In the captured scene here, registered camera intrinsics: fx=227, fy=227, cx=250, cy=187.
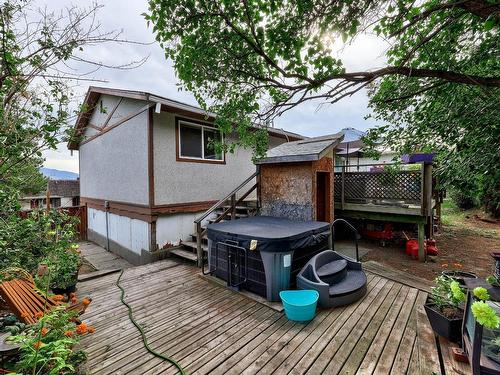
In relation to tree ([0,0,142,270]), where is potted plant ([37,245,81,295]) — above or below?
below

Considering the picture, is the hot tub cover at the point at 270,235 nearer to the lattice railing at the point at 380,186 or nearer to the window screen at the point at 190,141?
the window screen at the point at 190,141

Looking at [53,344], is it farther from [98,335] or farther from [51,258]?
[51,258]

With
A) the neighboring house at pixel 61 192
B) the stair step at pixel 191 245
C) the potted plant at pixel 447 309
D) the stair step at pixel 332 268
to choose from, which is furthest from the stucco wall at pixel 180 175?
the neighboring house at pixel 61 192

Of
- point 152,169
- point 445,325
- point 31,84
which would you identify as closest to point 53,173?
point 152,169

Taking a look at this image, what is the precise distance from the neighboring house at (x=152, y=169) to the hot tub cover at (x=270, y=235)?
211 centimetres

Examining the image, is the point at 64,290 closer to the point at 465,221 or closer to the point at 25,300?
the point at 25,300

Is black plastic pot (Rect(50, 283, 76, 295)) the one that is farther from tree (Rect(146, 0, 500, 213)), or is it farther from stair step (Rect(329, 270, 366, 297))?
stair step (Rect(329, 270, 366, 297))

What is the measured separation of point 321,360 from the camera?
8.09ft

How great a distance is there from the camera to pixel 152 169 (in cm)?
585

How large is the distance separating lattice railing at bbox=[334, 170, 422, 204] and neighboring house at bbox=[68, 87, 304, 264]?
11.7ft

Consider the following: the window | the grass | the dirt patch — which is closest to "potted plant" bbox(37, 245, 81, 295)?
the window

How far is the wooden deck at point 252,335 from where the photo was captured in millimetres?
2404

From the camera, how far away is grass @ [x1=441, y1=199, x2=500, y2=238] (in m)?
8.75

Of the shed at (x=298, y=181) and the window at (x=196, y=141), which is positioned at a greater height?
the window at (x=196, y=141)
